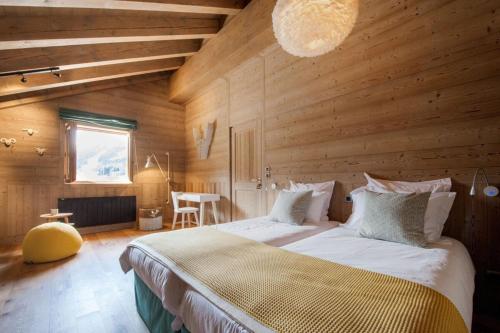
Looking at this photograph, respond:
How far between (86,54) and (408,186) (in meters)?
4.29

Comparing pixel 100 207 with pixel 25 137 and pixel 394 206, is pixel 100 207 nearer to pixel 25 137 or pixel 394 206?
pixel 25 137

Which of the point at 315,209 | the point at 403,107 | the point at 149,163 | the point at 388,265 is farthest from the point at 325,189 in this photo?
the point at 149,163

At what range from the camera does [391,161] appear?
2270 millimetres

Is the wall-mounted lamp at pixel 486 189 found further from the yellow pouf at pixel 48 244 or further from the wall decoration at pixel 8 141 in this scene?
the wall decoration at pixel 8 141

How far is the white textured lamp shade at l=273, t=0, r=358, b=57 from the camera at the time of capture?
1489 millimetres

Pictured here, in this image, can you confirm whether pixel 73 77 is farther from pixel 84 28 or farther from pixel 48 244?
pixel 48 244

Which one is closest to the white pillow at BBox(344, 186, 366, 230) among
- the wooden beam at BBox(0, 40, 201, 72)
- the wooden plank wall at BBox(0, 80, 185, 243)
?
the wooden beam at BBox(0, 40, 201, 72)

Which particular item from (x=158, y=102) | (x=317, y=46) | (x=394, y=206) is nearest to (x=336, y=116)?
(x=317, y=46)

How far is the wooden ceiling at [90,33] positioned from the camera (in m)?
2.30

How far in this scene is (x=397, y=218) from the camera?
5.57ft

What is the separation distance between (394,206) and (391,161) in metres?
0.71

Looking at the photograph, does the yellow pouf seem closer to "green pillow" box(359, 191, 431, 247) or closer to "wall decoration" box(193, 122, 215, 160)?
"wall decoration" box(193, 122, 215, 160)

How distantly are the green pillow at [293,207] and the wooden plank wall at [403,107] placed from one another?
0.46m

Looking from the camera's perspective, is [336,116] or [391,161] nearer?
[391,161]
